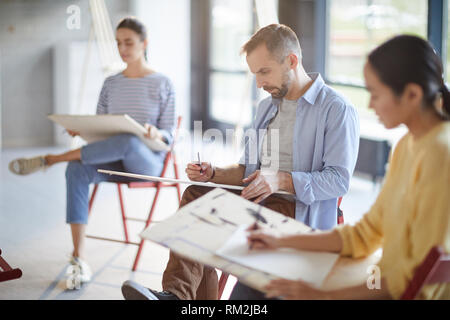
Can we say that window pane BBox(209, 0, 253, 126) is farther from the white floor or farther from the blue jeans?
the blue jeans

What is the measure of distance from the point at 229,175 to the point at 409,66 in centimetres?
114

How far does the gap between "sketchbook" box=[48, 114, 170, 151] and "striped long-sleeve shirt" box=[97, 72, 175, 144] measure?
8.3 inches

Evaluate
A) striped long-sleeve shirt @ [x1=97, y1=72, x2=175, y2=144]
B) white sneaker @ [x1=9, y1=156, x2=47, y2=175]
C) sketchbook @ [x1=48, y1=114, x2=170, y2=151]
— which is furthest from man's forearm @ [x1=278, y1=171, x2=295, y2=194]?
white sneaker @ [x1=9, y1=156, x2=47, y2=175]

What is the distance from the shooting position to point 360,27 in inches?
204

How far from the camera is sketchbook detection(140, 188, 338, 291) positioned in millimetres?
1203

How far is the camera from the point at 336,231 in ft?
4.42

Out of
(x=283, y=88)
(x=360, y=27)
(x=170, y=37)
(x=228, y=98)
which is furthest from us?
(x=228, y=98)

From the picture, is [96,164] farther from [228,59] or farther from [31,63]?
[228,59]

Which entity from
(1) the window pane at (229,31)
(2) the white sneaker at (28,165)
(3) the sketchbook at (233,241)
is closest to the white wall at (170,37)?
(1) the window pane at (229,31)

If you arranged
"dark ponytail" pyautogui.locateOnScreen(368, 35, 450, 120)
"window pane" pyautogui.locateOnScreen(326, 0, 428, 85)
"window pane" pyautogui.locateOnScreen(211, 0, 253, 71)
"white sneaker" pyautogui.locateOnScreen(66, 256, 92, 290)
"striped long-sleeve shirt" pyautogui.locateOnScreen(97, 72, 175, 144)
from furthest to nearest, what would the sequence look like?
"window pane" pyautogui.locateOnScreen(211, 0, 253, 71) < "window pane" pyautogui.locateOnScreen(326, 0, 428, 85) < "striped long-sleeve shirt" pyautogui.locateOnScreen(97, 72, 175, 144) < "white sneaker" pyautogui.locateOnScreen(66, 256, 92, 290) < "dark ponytail" pyautogui.locateOnScreen(368, 35, 450, 120)

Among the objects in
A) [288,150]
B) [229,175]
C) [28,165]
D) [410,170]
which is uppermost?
[410,170]

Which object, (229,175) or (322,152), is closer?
(322,152)

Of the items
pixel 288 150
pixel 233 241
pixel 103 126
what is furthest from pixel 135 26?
pixel 233 241
